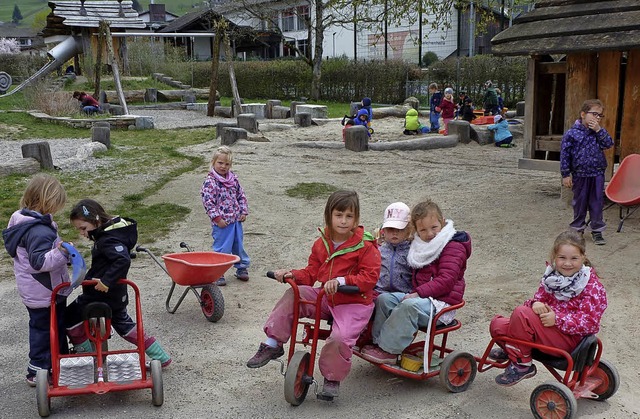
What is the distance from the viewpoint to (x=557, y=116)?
9930mm

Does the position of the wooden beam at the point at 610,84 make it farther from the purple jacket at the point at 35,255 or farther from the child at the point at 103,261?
the purple jacket at the point at 35,255

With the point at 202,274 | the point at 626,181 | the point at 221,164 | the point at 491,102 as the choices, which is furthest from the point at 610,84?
the point at 491,102

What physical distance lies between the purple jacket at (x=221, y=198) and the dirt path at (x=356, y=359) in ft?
2.17

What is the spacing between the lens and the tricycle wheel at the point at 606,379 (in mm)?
3986

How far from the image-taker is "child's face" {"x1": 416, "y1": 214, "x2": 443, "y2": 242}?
165 inches

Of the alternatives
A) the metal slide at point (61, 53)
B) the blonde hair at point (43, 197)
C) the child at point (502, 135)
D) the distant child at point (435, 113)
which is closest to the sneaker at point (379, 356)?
the blonde hair at point (43, 197)

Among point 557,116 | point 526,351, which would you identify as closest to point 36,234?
point 526,351

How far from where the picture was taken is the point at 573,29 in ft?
27.5

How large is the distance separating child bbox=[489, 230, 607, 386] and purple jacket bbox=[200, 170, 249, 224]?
3.14m

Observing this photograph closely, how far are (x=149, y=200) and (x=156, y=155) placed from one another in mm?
4279

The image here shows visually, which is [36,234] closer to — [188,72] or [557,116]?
[557,116]

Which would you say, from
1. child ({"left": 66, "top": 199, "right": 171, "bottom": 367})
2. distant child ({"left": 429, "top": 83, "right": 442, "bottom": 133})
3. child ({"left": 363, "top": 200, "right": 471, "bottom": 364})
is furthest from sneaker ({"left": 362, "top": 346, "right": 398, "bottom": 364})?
distant child ({"left": 429, "top": 83, "right": 442, "bottom": 133})

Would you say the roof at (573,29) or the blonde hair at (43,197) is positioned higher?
the roof at (573,29)

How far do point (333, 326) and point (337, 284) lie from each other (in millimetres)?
338
